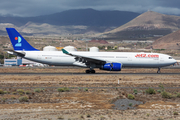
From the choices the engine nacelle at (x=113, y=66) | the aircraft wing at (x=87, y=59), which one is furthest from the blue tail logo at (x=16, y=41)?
the engine nacelle at (x=113, y=66)

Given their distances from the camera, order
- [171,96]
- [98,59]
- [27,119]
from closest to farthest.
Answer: [27,119] → [171,96] → [98,59]

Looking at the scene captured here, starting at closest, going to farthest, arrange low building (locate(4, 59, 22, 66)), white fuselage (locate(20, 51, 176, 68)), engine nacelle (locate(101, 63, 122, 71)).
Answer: engine nacelle (locate(101, 63, 122, 71)), white fuselage (locate(20, 51, 176, 68)), low building (locate(4, 59, 22, 66))

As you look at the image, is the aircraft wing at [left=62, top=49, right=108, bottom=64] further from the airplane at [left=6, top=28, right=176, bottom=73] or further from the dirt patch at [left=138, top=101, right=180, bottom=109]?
the dirt patch at [left=138, top=101, right=180, bottom=109]

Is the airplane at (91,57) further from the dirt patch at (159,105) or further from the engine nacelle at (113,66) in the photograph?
the dirt patch at (159,105)

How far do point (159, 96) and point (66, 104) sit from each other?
9120mm

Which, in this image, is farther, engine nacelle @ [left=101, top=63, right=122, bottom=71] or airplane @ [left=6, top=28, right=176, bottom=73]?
airplane @ [left=6, top=28, right=176, bottom=73]

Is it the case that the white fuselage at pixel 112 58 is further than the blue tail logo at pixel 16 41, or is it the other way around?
the blue tail logo at pixel 16 41

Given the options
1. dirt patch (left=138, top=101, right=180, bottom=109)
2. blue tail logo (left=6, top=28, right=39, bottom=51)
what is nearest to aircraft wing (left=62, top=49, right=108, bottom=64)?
blue tail logo (left=6, top=28, right=39, bottom=51)

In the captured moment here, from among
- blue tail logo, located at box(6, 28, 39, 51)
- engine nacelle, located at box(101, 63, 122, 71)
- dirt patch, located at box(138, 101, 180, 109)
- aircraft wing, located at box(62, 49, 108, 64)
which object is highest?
blue tail logo, located at box(6, 28, 39, 51)

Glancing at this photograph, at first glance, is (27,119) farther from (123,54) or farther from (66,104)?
(123,54)

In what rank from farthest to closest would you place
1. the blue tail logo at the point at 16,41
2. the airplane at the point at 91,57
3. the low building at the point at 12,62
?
the low building at the point at 12,62 → the blue tail logo at the point at 16,41 → the airplane at the point at 91,57

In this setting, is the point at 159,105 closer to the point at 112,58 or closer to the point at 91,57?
the point at 112,58

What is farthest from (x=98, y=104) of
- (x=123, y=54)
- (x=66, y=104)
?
(x=123, y=54)

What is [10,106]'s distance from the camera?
60.6ft
